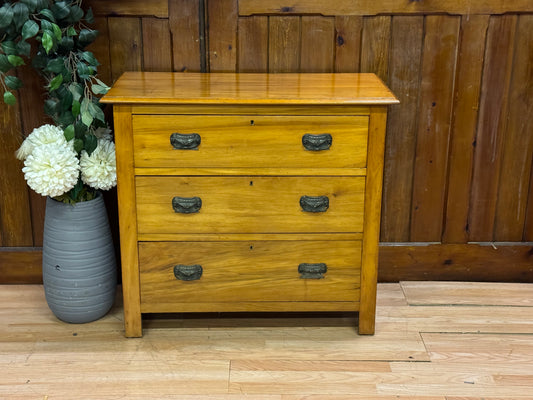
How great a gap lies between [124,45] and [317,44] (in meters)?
0.73

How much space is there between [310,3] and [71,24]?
2.86ft

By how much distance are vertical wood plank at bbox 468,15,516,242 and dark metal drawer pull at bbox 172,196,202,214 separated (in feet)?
3.86

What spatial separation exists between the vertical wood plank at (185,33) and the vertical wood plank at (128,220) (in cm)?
47

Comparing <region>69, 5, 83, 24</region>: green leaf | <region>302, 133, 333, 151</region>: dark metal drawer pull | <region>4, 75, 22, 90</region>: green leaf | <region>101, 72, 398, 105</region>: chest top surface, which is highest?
<region>69, 5, 83, 24</region>: green leaf

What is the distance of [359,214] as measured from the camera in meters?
2.35

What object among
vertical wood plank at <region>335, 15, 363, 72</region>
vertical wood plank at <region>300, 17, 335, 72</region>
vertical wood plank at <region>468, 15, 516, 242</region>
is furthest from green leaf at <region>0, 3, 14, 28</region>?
vertical wood plank at <region>468, 15, 516, 242</region>

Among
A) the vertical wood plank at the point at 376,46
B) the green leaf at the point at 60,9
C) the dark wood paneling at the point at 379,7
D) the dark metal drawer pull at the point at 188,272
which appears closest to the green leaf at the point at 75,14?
the green leaf at the point at 60,9

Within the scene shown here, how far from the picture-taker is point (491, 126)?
2.69m

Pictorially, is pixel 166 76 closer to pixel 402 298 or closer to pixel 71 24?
pixel 71 24

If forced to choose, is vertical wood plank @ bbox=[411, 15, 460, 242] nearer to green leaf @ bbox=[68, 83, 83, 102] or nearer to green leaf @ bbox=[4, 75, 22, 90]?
green leaf @ bbox=[68, 83, 83, 102]

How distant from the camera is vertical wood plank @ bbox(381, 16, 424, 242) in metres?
2.58

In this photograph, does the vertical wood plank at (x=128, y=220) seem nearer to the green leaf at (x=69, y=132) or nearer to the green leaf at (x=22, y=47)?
the green leaf at (x=69, y=132)

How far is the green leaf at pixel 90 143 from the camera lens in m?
2.33

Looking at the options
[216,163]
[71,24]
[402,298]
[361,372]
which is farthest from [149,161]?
[402,298]
